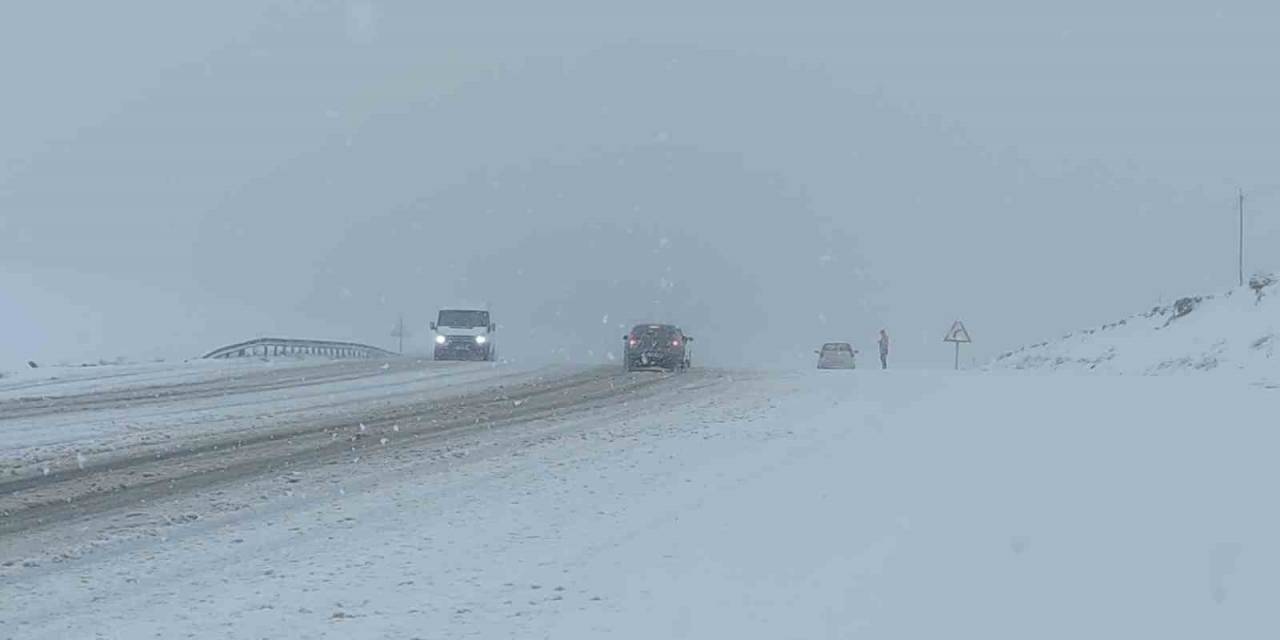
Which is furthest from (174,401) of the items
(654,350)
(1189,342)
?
(1189,342)

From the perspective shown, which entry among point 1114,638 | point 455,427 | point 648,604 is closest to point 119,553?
point 648,604

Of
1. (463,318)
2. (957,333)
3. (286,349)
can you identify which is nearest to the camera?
(957,333)

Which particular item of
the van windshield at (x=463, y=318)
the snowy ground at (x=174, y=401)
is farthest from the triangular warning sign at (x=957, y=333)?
the van windshield at (x=463, y=318)

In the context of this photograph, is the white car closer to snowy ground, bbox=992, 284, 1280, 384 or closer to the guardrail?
snowy ground, bbox=992, 284, 1280, 384

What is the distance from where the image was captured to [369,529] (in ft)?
28.5

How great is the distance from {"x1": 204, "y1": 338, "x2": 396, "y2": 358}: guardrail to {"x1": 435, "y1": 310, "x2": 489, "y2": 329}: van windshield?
6.72 meters

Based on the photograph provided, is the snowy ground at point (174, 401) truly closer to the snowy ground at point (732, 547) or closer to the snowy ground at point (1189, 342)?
the snowy ground at point (732, 547)

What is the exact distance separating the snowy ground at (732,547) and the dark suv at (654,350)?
22670mm

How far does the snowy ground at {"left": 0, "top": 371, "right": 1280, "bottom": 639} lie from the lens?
6.29m

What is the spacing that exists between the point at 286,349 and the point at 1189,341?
34904 millimetres

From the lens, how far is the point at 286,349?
48.8 metres

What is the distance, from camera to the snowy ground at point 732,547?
6.29 m

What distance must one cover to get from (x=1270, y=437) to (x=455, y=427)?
32.1 ft

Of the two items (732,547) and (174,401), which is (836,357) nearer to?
(174,401)
